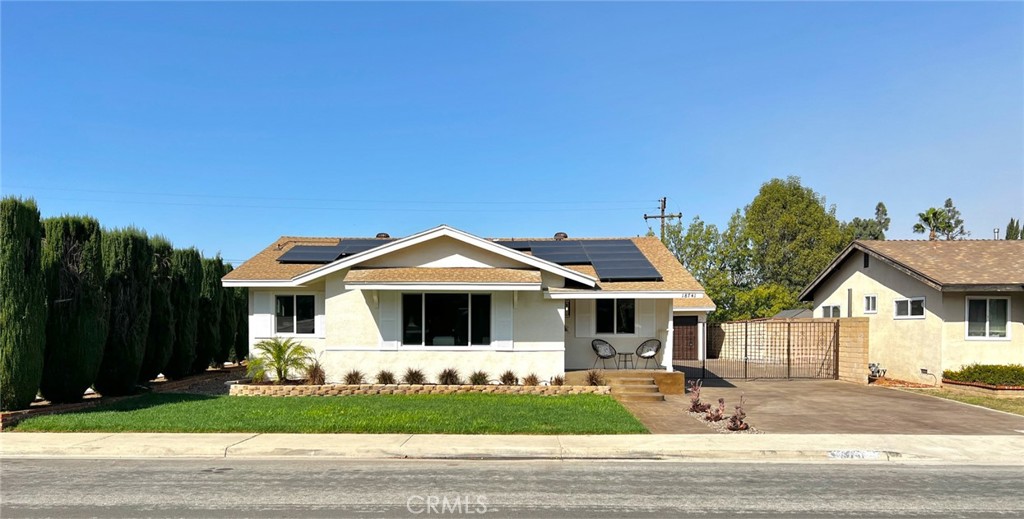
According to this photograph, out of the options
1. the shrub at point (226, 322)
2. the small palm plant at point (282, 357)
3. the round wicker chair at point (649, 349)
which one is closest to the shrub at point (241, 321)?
the shrub at point (226, 322)

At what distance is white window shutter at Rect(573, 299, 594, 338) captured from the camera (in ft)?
58.3

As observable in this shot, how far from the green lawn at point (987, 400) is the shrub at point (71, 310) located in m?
20.8

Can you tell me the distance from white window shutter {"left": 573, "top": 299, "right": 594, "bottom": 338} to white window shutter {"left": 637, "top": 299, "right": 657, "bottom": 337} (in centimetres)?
138

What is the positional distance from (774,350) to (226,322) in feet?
74.7

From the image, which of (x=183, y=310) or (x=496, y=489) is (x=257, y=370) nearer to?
(x=183, y=310)

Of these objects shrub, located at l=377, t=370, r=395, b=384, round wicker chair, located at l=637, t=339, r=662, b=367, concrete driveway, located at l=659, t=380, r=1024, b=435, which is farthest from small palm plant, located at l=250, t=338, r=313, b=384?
concrete driveway, located at l=659, t=380, r=1024, b=435

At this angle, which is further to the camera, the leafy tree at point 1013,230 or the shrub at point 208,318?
the leafy tree at point 1013,230

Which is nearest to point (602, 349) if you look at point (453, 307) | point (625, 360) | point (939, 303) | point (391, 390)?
point (625, 360)

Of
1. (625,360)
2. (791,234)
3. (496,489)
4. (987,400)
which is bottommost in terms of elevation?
(987,400)

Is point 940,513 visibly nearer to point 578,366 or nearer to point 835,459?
point 835,459

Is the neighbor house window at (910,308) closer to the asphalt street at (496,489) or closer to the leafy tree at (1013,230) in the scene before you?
the asphalt street at (496,489)

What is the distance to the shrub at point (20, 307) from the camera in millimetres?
11672

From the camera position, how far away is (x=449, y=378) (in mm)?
16062

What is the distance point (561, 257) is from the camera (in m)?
19.5
